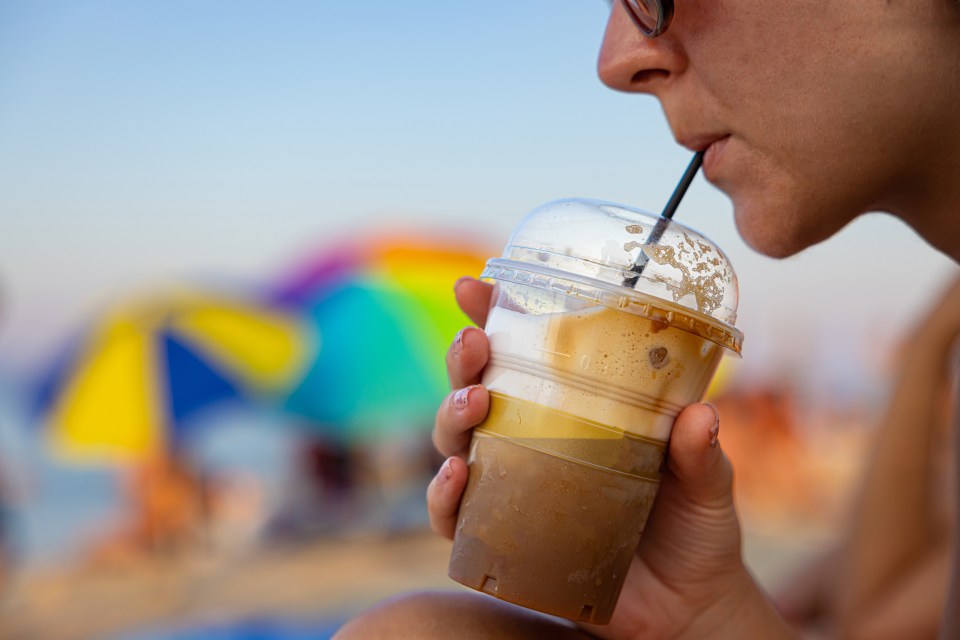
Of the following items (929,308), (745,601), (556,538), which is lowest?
(745,601)

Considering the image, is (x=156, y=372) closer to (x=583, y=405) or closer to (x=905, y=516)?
(x=905, y=516)

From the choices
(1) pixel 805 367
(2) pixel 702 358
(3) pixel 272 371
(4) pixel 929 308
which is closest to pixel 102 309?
(3) pixel 272 371

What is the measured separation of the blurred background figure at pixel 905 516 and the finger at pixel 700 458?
1163mm

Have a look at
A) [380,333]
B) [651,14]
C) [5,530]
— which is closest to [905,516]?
[651,14]

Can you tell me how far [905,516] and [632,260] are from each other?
1.52 meters

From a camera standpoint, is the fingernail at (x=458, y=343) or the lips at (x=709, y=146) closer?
the fingernail at (x=458, y=343)

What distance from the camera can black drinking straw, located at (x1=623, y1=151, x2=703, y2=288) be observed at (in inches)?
47.9

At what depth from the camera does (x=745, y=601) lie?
4.67 ft

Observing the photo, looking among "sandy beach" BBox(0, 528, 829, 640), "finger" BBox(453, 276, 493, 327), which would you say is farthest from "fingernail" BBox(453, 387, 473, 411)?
"sandy beach" BBox(0, 528, 829, 640)

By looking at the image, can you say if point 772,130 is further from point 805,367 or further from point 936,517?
point 805,367

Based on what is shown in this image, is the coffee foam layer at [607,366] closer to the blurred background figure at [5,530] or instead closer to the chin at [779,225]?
the chin at [779,225]

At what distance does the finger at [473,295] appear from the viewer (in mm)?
1518

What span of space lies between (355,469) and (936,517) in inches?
276

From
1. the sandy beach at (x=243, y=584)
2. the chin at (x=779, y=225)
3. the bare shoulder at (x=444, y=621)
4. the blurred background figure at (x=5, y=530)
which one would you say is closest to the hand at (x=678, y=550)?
the bare shoulder at (x=444, y=621)
